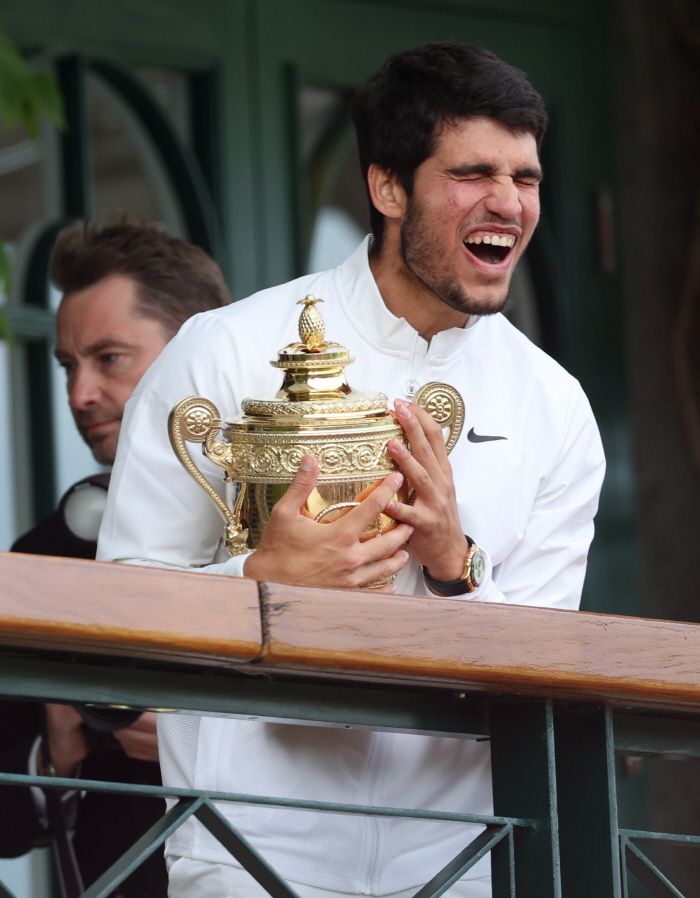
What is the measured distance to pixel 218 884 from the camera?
1553mm

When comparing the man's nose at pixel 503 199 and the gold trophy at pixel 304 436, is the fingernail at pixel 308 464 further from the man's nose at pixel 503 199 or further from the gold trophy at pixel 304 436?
the man's nose at pixel 503 199

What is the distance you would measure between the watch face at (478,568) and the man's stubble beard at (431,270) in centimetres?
29

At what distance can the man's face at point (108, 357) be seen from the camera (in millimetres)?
2207

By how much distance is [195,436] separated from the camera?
1.48m

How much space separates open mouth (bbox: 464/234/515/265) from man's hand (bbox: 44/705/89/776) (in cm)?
86

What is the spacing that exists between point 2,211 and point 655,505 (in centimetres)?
198

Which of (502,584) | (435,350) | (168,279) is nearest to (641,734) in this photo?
(502,584)

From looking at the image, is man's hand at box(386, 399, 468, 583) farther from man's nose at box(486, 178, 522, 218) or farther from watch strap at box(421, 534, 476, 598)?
man's nose at box(486, 178, 522, 218)

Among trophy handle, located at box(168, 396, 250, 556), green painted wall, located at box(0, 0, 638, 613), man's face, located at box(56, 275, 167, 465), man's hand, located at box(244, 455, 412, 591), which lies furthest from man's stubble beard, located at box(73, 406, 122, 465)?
green painted wall, located at box(0, 0, 638, 613)

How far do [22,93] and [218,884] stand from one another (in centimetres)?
173

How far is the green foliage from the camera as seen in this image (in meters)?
2.69

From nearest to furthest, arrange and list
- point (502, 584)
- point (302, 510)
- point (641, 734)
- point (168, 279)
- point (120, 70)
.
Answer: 1. point (641, 734)
2. point (302, 510)
3. point (502, 584)
4. point (168, 279)
5. point (120, 70)

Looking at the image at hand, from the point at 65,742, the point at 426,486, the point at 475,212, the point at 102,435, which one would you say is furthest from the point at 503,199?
the point at 65,742

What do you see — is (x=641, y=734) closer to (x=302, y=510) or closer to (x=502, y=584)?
(x=302, y=510)
